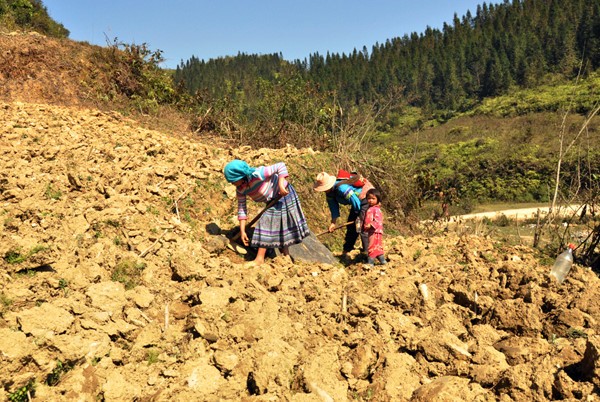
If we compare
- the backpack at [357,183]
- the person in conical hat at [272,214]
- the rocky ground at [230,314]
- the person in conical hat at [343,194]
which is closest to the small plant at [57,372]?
the rocky ground at [230,314]

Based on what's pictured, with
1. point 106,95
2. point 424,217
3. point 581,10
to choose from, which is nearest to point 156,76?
point 106,95

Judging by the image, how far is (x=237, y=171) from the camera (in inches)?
165

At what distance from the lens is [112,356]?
263 centimetres

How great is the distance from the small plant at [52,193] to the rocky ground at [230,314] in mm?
17

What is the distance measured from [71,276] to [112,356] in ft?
2.75

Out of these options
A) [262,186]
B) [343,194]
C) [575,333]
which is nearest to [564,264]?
[575,333]

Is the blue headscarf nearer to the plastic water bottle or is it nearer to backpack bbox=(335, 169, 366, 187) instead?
backpack bbox=(335, 169, 366, 187)

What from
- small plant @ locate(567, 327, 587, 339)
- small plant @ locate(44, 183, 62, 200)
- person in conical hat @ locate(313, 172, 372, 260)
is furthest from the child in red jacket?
small plant @ locate(44, 183, 62, 200)

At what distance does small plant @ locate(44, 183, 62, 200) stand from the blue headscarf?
1.73 m

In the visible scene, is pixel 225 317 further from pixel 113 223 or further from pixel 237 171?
pixel 113 223

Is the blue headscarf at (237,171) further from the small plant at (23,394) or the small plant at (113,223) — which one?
the small plant at (23,394)

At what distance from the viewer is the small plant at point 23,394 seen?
2.23 metres

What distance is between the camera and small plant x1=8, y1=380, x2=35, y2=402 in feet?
7.32

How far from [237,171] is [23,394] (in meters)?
2.43
